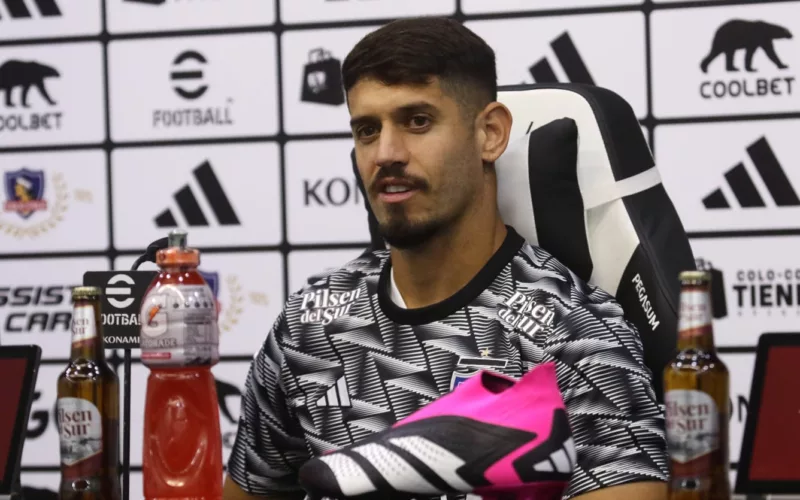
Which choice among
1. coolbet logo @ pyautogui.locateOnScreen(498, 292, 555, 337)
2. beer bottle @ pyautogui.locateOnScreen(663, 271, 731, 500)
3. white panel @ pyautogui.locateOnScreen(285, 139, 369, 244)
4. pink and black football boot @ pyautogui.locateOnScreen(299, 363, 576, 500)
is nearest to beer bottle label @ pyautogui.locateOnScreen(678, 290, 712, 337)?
beer bottle @ pyautogui.locateOnScreen(663, 271, 731, 500)

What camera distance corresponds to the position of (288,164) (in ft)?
8.71

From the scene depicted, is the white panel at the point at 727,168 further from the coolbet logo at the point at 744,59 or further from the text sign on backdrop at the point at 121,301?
the text sign on backdrop at the point at 121,301

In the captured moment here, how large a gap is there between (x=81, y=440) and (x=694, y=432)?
2.03ft

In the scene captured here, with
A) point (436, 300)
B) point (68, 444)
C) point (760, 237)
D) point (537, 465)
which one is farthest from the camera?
point (760, 237)

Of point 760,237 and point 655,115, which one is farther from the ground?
point 655,115

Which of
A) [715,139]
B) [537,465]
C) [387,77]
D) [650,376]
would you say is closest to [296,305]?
[387,77]

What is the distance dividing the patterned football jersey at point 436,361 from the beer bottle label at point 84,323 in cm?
44

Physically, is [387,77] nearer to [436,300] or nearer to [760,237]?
[436,300]

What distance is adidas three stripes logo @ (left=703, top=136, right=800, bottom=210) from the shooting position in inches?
95.3

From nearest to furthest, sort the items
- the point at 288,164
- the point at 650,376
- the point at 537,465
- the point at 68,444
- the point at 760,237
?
the point at 537,465
the point at 68,444
the point at 650,376
the point at 760,237
the point at 288,164

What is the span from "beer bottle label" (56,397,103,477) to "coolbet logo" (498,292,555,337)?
569 mm

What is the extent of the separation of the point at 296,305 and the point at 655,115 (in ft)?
3.91

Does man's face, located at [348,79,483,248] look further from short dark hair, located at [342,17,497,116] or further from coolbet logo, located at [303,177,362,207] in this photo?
coolbet logo, located at [303,177,362,207]

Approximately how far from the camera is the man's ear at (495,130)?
5.01ft
